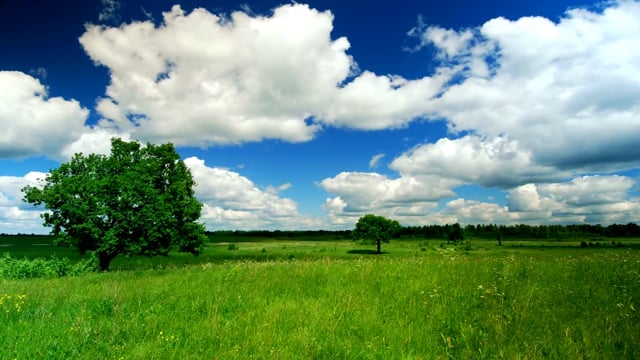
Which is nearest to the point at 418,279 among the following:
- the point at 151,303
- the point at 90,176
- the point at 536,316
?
the point at 536,316

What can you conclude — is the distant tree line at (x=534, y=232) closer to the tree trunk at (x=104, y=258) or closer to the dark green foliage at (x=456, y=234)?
the dark green foliage at (x=456, y=234)

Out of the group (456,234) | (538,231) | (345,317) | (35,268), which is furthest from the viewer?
(538,231)

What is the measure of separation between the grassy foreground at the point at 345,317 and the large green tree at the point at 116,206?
1816cm

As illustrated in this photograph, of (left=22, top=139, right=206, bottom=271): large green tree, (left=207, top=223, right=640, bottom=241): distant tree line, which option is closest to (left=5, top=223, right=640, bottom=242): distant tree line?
(left=207, top=223, right=640, bottom=241): distant tree line

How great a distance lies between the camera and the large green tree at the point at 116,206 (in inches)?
1157

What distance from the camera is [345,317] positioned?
839cm

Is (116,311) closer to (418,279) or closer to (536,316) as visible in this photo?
(418,279)

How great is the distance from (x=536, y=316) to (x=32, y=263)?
31677mm

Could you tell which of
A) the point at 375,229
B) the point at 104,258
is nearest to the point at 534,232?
the point at 375,229

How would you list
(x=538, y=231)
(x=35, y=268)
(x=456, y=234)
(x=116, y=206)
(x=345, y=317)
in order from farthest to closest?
(x=538, y=231), (x=456, y=234), (x=116, y=206), (x=35, y=268), (x=345, y=317)

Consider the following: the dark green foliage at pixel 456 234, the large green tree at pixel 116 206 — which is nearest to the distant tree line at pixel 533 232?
the dark green foliage at pixel 456 234

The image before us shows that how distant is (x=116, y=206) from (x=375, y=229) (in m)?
61.4

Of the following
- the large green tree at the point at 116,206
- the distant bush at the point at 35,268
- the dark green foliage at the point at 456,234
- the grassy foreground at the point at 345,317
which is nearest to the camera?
the grassy foreground at the point at 345,317

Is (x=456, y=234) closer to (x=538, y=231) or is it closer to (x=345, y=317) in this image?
(x=538, y=231)
